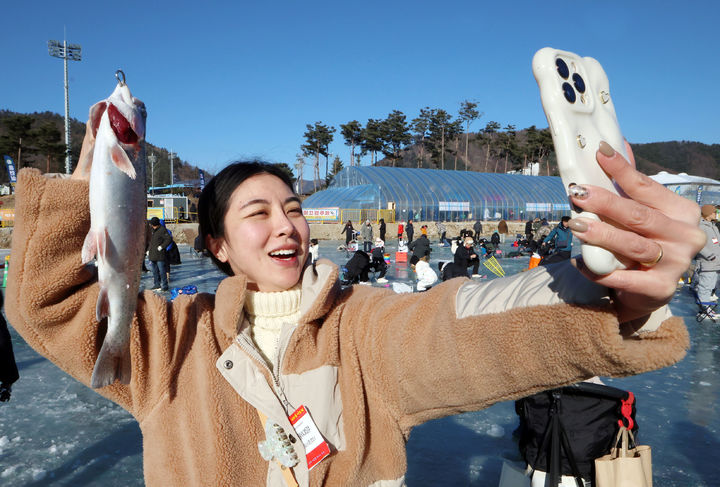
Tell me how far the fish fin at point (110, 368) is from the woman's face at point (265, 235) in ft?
1.53

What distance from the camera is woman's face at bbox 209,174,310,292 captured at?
1582 mm

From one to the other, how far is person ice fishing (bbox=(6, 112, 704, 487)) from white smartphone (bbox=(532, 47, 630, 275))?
245 mm

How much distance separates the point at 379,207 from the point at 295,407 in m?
29.6

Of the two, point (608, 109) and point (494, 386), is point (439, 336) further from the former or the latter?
point (608, 109)

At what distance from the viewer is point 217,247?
5.92ft

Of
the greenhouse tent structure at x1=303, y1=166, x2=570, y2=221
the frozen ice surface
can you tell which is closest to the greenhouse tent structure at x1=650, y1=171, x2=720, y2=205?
the greenhouse tent structure at x1=303, y1=166, x2=570, y2=221

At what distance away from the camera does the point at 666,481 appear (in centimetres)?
328

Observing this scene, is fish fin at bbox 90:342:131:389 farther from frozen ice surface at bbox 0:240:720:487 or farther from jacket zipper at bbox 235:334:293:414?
Answer: frozen ice surface at bbox 0:240:720:487

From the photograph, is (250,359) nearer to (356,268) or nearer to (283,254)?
(283,254)

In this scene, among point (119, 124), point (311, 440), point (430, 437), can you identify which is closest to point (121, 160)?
point (119, 124)

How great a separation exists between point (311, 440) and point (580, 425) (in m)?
1.88

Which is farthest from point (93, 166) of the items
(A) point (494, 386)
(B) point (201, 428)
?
(A) point (494, 386)

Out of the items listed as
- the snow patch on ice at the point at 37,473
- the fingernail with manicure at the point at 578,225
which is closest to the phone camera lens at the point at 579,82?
the fingernail with manicure at the point at 578,225

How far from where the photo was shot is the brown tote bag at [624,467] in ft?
7.73
